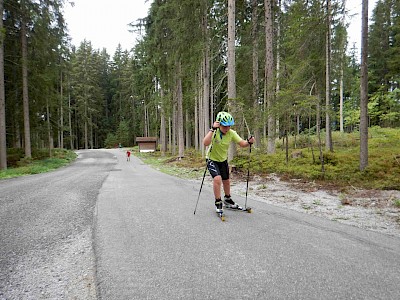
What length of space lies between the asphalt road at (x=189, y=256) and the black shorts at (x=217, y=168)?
81 cm

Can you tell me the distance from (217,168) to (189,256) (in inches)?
89.5

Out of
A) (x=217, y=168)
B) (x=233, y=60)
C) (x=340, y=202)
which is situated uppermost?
(x=233, y=60)

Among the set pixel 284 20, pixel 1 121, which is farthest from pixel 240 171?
pixel 1 121

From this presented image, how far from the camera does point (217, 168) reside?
509 cm

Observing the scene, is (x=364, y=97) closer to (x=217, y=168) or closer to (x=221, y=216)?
(x=217, y=168)

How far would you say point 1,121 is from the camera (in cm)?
1559

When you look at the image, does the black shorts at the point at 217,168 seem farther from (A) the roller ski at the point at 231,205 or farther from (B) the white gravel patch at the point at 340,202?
(B) the white gravel patch at the point at 340,202

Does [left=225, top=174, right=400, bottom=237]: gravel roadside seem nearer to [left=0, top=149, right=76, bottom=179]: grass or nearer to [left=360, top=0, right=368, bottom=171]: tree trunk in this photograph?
[left=360, top=0, right=368, bottom=171]: tree trunk

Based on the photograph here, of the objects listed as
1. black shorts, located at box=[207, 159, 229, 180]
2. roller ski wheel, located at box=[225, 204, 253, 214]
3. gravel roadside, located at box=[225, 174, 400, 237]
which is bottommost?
gravel roadside, located at box=[225, 174, 400, 237]

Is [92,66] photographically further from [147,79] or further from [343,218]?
[343,218]

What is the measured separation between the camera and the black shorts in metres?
5.00

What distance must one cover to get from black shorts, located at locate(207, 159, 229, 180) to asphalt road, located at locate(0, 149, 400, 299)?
0.81 m

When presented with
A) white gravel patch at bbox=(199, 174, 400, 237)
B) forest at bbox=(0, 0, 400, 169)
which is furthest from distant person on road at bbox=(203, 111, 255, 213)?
forest at bbox=(0, 0, 400, 169)

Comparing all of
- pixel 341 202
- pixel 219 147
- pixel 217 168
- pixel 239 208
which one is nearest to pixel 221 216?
pixel 239 208
